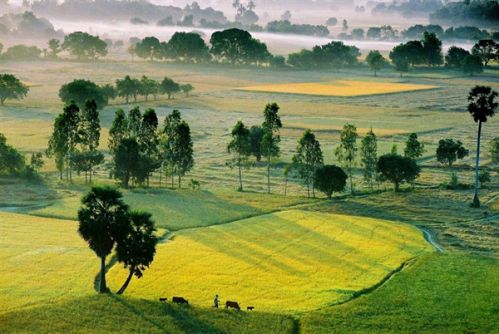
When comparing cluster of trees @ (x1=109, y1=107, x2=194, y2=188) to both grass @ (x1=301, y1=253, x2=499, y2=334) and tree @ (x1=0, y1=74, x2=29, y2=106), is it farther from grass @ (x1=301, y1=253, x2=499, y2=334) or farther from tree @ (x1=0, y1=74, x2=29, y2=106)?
tree @ (x1=0, y1=74, x2=29, y2=106)

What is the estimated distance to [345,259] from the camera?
67750 mm

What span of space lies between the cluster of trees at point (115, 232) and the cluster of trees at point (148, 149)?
43167 mm

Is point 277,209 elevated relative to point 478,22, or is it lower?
lower

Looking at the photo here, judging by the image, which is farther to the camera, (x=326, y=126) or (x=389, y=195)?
(x=326, y=126)

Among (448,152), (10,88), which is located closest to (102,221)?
(448,152)

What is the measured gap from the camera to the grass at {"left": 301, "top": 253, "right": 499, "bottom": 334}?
170 ft

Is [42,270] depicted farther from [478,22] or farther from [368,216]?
[478,22]

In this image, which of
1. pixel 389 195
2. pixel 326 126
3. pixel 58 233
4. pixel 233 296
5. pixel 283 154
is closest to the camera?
pixel 233 296

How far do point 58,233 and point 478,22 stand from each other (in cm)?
11434

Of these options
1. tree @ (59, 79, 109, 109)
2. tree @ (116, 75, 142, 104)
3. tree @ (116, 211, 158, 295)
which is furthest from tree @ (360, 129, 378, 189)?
tree @ (116, 75, 142, 104)

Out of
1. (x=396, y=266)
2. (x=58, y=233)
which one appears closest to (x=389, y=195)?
(x=396, y=266)

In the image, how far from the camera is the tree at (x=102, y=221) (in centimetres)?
5866

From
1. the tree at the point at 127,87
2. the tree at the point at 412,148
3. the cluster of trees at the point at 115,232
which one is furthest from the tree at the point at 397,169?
the tree at the point at 127,87

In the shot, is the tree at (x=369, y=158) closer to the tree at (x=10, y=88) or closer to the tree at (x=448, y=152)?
the tree at (x=448, y=152)
